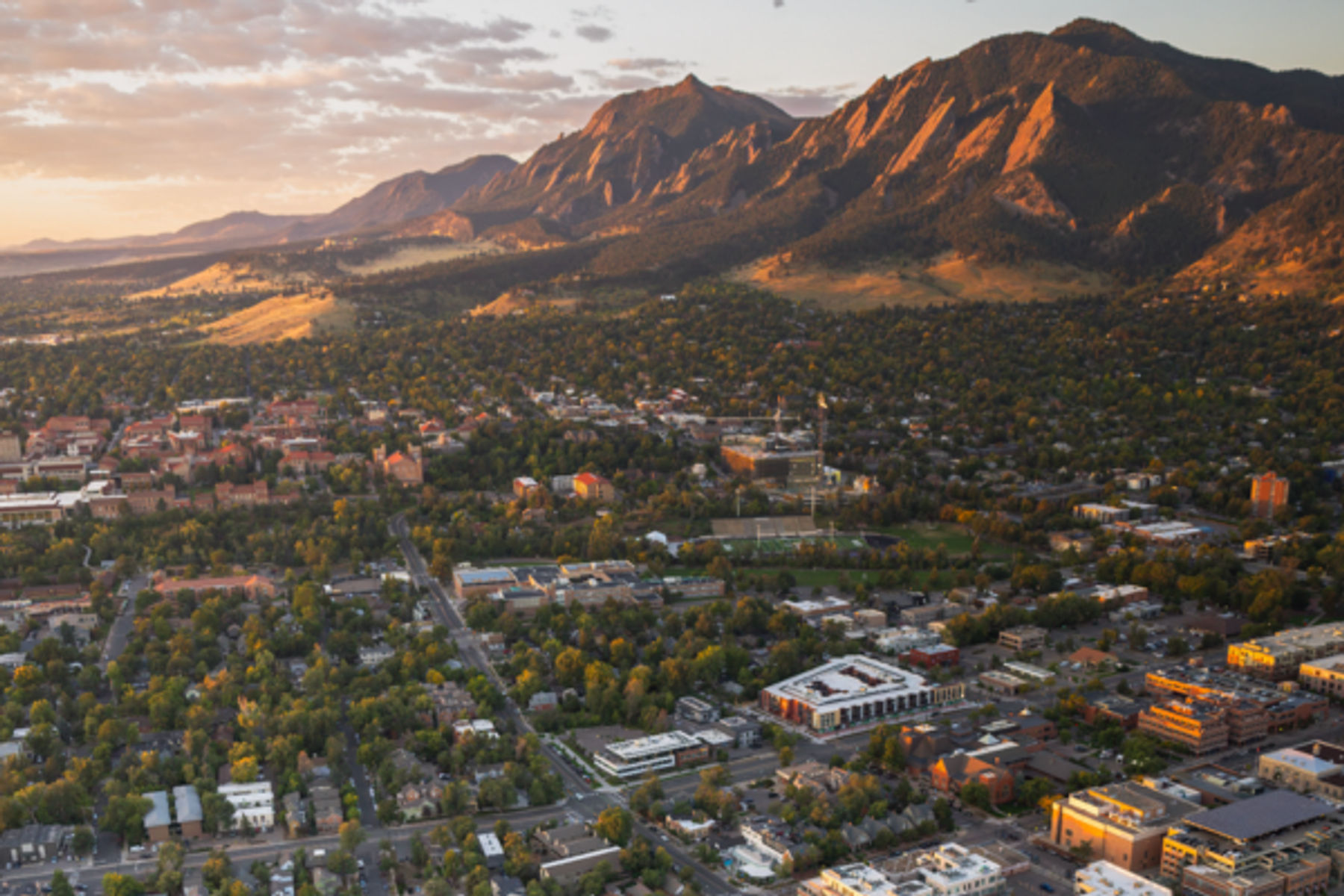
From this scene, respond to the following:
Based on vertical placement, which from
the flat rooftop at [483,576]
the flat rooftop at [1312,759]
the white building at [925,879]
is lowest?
the flat rooftop at [1312,759]

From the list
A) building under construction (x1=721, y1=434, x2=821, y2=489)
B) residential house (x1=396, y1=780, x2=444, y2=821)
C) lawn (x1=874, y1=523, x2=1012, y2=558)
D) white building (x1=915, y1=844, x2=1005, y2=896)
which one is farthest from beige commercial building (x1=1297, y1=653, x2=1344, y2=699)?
building under construction (x1=721, y1=434, x2=821, y2=489)

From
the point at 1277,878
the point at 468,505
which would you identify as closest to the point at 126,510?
the point at 468,505

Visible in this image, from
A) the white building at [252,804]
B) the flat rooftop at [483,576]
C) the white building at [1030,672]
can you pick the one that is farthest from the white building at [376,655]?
the white building at [1030,672]

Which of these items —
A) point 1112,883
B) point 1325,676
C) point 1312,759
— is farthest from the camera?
point 1325,676

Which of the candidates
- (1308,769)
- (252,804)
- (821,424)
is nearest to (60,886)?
(252,804)

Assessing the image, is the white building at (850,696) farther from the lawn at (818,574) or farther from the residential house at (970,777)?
the lawn at (818,574)

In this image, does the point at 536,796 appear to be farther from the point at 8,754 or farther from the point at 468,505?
the point at 468,505

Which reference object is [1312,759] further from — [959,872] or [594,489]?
[594,489]
